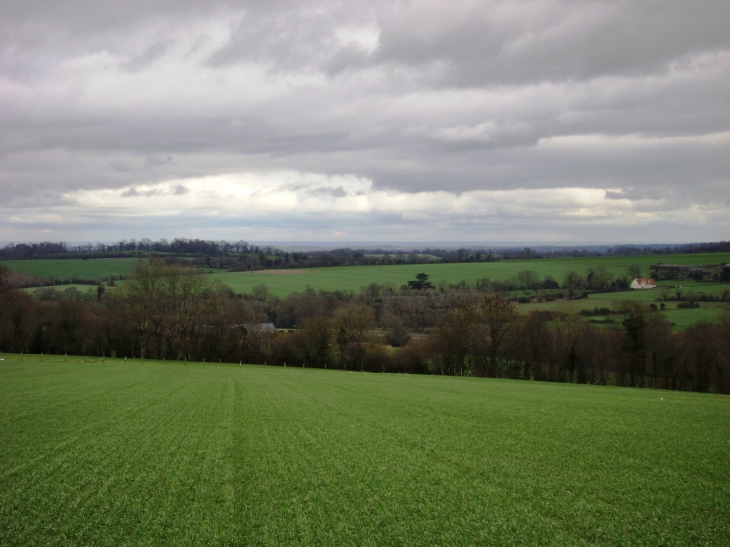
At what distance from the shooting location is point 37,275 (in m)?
109

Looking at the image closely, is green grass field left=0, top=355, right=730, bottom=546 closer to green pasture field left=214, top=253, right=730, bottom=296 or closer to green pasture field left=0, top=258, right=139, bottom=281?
green pasture field left=214, top=253, right=730, bottom=296

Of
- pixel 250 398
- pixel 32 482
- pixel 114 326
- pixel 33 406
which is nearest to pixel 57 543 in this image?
pixel 32 482

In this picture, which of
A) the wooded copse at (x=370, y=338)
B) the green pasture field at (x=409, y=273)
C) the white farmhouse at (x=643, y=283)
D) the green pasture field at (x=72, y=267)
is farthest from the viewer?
the green pasture field at (x=72, y=267)

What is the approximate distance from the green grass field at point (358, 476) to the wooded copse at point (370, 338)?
3566 centimetres

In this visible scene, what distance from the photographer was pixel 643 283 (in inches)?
3465

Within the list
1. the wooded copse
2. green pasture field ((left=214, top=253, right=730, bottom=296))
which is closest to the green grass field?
the wooded copse

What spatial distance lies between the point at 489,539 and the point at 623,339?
52.5 meters

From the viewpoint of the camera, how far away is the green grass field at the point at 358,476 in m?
8.39

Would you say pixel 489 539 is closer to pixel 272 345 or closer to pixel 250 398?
pixel 250 398

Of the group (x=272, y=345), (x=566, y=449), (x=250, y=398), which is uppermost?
(x=566, y=449)

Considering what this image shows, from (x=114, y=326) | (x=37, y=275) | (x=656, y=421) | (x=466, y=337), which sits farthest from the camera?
(x=37, y=275)

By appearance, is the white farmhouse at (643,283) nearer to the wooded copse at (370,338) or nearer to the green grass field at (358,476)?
the wooded copse at (370,338)

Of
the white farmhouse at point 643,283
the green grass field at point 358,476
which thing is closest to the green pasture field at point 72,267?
the green grass field at point 358,476

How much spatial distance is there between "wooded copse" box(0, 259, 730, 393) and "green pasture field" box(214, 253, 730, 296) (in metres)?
→ 36.2
